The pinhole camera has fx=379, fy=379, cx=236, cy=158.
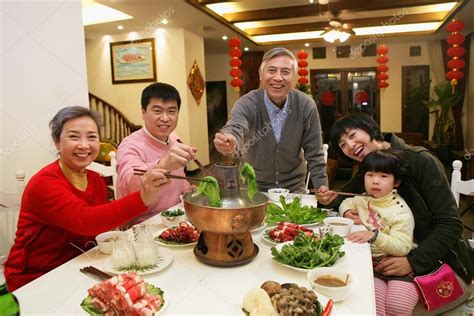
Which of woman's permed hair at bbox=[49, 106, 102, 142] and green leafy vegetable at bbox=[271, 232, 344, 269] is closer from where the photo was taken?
green leafy vegetable at bbox=[271, 232, 344, 269]

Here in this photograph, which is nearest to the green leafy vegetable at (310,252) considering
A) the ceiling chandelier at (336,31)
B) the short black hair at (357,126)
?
the short black hair at (357,126)

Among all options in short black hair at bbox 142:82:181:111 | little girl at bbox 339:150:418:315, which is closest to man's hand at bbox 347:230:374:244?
little girl at bbox 339:150:418:315

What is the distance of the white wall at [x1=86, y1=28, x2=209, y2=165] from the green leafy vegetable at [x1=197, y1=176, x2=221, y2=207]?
5.79 meters

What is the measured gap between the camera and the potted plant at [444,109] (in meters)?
8.02

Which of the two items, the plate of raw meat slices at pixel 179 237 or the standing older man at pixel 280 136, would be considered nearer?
the plate of raw meat slices at pixel 179 237

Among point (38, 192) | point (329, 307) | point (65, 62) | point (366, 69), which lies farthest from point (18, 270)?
point (366, 69)

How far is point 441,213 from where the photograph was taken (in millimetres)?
1586

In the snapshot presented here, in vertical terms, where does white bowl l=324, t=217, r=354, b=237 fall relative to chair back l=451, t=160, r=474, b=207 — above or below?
below

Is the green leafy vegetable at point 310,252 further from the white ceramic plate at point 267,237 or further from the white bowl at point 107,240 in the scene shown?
the white bowl at point 107,240

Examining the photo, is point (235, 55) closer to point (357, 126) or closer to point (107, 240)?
point (357, 126)

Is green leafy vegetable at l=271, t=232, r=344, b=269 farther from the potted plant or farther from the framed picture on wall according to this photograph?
the potted plant

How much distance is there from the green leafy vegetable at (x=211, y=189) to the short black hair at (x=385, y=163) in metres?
0.70

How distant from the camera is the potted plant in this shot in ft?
26.3

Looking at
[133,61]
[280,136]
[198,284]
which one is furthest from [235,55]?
[198,284]
